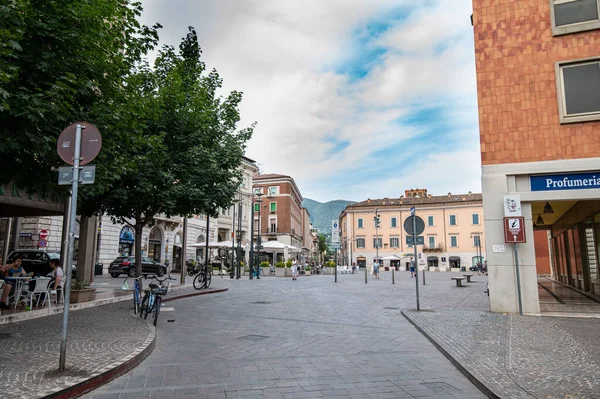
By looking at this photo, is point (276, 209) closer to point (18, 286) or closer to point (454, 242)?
point (454, 242)

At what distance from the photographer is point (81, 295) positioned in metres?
12.2

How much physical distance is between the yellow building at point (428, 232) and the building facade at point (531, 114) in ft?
193

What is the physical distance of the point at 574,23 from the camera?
444 inches

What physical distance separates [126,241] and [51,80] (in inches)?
1226

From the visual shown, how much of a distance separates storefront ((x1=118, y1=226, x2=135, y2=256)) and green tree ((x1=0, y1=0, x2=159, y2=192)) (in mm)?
28370

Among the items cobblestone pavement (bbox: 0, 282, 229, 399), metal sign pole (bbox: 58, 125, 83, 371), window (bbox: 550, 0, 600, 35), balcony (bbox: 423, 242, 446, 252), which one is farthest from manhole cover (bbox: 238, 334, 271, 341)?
balcony (bbox: 423, 242, 446, 252)

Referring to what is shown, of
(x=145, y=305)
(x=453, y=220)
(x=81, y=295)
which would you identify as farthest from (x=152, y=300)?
(x=453, y=220)

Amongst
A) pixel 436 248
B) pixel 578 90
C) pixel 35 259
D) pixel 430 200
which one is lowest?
pixel 35 259

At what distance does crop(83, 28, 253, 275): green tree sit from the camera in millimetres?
13695

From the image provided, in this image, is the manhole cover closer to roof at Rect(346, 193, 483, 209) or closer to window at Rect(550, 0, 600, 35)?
window at Rect(550, 0, 600, 35)

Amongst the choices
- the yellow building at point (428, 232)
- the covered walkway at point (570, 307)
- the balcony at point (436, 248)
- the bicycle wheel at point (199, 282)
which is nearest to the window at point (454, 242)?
the yellow building at point (428, 232)

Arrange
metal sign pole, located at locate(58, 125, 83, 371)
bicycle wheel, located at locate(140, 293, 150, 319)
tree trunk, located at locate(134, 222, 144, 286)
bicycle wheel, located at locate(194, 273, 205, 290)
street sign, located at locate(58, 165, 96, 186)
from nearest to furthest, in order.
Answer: metal sign pole, located at locate(58, 125, 83, 371)
street sign, located at locate(58, 165, 96, 186)
bicycle wheel, located at locate(140, 293, 150, 319)
tree trunk, located at locate(134, 222, 144, 286)
bicycle wheel, located at locate(194, 273, 205, 290)

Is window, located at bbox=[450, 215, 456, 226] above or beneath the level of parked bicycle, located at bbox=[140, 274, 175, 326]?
above

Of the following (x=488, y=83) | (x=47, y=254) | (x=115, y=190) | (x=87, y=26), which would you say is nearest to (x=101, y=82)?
(x=87, y=26)
